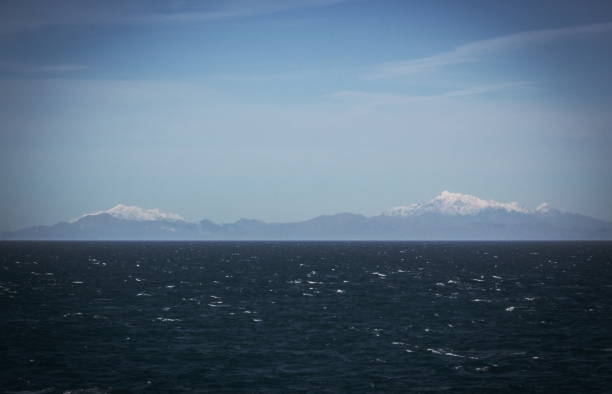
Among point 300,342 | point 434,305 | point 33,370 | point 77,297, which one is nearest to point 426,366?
point 300,342

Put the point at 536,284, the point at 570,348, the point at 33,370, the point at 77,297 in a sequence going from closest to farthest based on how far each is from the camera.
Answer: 1. the point at 33,370
2. the point at 570,348
3. the point at 77,297
4. the point at 536,284

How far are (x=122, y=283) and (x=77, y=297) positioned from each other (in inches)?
866

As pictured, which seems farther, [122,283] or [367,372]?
[122,283]

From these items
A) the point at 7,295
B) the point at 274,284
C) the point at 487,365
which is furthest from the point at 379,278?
the point at 487,365

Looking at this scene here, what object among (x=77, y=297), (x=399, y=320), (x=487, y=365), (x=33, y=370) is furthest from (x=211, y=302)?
(x=487, y=365)

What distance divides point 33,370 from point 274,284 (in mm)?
63475

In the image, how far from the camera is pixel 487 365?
138ft

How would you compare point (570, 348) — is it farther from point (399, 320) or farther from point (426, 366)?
point (399, 320)

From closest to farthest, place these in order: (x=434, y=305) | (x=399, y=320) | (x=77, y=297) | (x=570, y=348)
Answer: (x=570, y=348) < (x=399, y=320) < (x=434, y=305) < (x=77, y=297)

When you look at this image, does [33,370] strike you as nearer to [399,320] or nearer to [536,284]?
[399,320]

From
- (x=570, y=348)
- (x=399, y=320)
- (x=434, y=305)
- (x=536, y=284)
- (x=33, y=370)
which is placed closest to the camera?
(x=33, y=370)

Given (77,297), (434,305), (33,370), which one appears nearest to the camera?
(33,370)

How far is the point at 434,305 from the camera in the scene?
72.4m

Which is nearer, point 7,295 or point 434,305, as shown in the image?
point 434,305
